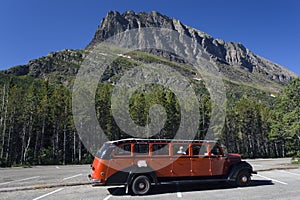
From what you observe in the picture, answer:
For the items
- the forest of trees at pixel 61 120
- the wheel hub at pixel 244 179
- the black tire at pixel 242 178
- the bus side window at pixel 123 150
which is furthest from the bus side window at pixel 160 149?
the forest of trees at pixel 61 120

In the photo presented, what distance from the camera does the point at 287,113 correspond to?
83.6ft

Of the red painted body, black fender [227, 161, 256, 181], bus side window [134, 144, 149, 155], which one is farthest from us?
black fender [227, 161, 256, 181]

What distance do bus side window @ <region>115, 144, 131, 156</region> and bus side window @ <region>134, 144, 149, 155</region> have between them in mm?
293

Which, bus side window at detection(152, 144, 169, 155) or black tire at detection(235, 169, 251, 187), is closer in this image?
bus side window at detection(152, 144, 169, 155)

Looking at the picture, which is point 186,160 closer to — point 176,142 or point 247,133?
point 176,142

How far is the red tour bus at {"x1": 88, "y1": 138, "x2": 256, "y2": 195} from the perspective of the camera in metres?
9.16

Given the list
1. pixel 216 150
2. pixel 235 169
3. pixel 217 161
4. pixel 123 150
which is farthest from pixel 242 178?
pixel 123 150

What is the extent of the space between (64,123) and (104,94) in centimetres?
784

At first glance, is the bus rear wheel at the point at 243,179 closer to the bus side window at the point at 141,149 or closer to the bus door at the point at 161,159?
the bus door at the point at 161,159

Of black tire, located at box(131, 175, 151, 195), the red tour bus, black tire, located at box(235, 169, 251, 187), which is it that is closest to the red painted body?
the red tour bus

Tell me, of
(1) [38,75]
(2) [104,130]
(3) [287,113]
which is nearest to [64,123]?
(2) [104,130]

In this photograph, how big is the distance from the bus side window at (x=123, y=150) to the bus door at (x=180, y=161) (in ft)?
6.39

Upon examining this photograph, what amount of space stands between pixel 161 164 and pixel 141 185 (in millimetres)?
1177

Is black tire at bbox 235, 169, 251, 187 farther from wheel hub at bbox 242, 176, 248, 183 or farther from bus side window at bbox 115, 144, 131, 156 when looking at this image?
bus side window at bbox 115, 144, 131, 156
